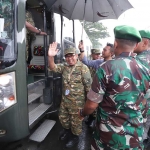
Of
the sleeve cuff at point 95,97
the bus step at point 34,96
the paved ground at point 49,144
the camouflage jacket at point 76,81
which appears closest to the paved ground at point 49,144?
the paved ground at point 49,144

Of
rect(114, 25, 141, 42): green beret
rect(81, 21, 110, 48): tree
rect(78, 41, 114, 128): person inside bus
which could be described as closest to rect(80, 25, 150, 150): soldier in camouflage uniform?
rect(114, 25, 141, 42): green beret

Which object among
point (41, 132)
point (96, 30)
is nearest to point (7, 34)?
point (41, 132)

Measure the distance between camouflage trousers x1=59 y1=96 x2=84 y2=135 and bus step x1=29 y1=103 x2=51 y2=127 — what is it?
0.30m

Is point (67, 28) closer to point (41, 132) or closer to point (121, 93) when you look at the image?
point (41, 132)

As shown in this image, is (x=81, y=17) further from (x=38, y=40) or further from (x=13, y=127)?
(x=13, y=127)

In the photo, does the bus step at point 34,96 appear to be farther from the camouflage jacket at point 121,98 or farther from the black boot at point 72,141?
the camouflage jacket at point 121,98

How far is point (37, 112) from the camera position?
2521 mm

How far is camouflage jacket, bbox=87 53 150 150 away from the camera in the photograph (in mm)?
1328

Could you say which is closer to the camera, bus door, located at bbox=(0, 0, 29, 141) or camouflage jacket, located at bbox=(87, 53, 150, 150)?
camouflage jacket, located at bbox=(87, 53, 150, 150)

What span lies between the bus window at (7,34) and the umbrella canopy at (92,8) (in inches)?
51.5

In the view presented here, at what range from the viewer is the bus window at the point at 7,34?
5.21 ft

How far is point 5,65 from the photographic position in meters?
1.58

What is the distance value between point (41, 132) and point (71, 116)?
21.5 inches

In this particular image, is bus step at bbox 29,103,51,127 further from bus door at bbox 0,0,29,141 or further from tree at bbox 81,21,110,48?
tree at bbox 81,21,110,48
